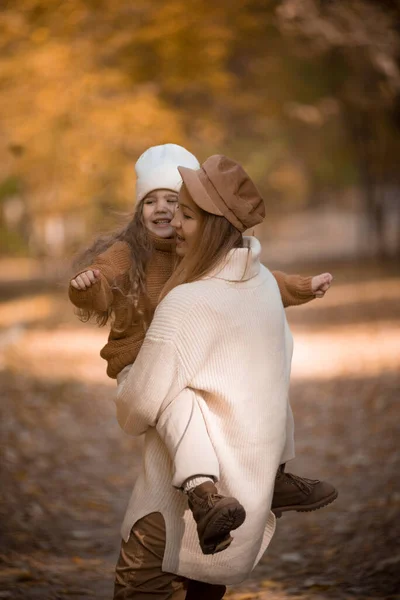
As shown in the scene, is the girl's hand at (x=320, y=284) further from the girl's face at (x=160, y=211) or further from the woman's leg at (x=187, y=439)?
the woman's leg at (x=187, y=439)

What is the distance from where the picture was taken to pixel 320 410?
33.5 ft

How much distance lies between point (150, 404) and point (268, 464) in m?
0.47

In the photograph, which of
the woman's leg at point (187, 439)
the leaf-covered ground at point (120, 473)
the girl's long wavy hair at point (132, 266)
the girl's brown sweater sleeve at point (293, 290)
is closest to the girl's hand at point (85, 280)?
the girl's long wavy hair at point (132, 266)

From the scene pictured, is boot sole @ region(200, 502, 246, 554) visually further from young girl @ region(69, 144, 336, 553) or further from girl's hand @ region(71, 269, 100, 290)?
girl's hand @ region(71, 269, 100, 290)

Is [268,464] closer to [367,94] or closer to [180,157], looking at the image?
[180,157]

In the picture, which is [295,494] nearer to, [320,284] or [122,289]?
[320,284]

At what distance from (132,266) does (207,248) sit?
0.50 m

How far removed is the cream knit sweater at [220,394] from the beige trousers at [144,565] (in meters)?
0.04

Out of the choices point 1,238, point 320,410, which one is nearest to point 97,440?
point 320,410

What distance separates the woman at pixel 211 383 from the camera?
3.23 meters

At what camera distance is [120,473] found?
26.2 ft

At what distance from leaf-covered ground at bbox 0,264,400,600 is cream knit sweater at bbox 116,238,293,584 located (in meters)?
2.05

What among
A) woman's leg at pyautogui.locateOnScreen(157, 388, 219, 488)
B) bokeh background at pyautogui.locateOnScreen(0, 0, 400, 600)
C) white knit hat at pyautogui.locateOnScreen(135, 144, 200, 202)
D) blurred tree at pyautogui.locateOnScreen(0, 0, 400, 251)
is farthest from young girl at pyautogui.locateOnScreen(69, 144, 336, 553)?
blurred tree at pyautogui.locateOnScreen(0, 0, 400, 251)

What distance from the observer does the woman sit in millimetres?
3230
